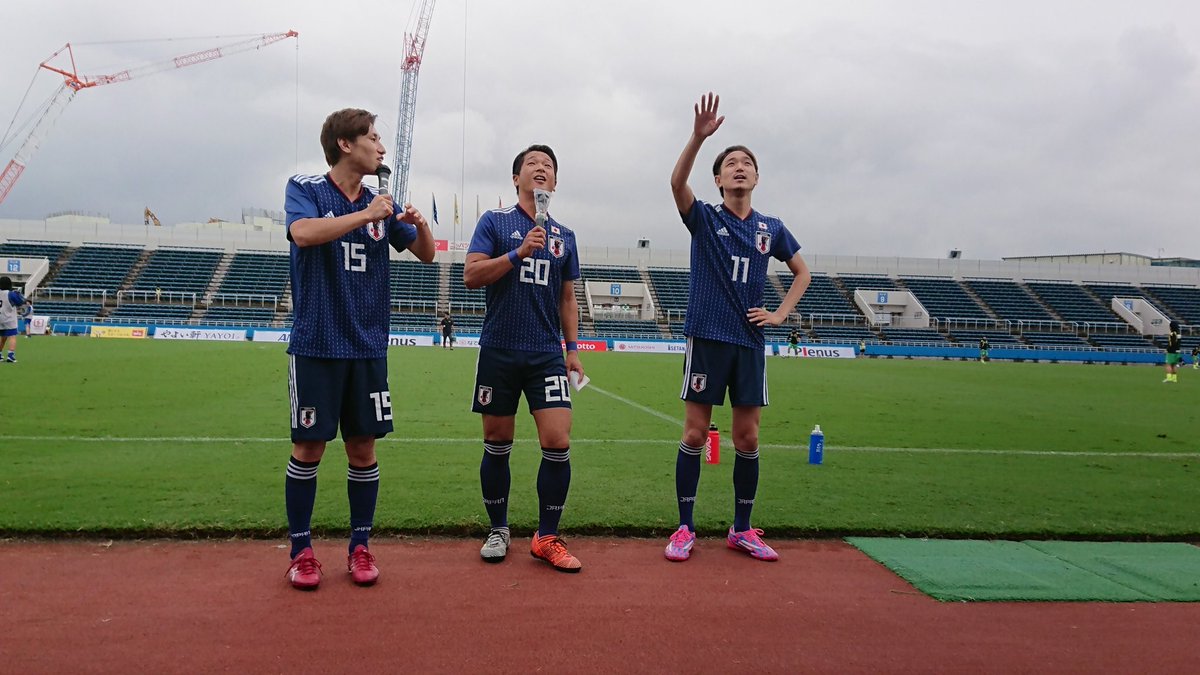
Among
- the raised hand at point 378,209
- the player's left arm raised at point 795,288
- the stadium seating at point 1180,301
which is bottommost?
the player's left arm raised at point 795,288

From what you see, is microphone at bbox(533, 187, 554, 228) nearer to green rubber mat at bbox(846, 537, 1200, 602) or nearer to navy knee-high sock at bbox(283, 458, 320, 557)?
navy knee-high sock at bbox(283, 458, 320, 557)

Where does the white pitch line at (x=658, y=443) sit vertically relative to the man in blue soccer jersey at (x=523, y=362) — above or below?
below

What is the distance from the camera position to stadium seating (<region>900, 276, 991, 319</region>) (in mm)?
55188

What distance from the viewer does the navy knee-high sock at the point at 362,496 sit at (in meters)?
3.83

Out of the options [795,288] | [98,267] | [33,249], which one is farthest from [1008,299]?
[33,249]

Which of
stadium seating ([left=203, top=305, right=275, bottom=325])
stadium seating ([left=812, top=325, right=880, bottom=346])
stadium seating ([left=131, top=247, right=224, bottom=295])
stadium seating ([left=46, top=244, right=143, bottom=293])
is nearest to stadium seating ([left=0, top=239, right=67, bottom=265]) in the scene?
stadium seating ([left=46, top=244, right=143, bottom=293])

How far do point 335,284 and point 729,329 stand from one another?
7.24 ft

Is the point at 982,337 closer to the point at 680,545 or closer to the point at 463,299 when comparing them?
the point at 463,299

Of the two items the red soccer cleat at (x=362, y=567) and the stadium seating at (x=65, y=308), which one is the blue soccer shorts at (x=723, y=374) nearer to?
the red soccer cleat at (x=362, y=567)

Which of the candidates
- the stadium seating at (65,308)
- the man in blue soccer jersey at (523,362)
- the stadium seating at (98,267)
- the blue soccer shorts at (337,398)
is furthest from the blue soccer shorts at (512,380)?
the stadium seating at (98,267)

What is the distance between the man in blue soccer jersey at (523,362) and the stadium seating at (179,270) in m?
54.5

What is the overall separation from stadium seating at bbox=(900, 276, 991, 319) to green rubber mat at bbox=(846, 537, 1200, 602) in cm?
5452

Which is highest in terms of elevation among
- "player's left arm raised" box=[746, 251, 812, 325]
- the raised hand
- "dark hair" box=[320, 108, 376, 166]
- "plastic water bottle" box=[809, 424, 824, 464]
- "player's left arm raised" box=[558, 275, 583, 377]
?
"dark hair" box=[320, 108, 376, 166]

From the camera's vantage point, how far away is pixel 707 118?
4.02 meters
